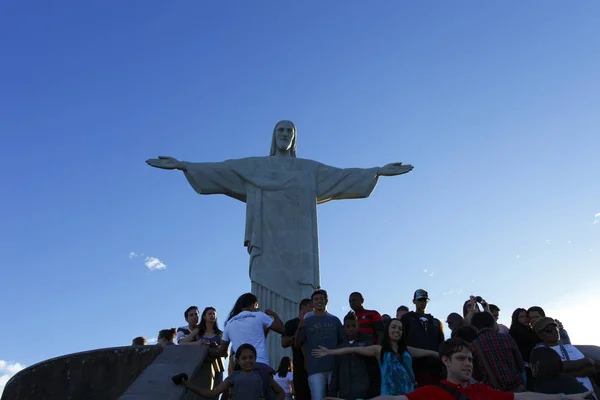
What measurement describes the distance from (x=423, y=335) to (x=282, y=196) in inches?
284

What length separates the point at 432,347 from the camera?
7113 mm

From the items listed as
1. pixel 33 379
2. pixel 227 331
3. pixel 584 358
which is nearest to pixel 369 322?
pixel 227 331

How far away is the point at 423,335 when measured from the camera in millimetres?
7133

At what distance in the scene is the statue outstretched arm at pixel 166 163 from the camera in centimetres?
1369

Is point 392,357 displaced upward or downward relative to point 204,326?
downward

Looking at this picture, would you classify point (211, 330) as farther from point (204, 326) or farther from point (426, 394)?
point (426, 394)

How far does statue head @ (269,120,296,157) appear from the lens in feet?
48.4

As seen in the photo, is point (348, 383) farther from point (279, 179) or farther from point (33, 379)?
point (279, 179)

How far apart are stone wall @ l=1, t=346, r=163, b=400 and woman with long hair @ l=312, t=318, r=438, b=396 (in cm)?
214

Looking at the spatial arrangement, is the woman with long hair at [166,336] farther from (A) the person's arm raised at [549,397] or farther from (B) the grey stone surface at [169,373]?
(A) the person's arm raised at [549,397]

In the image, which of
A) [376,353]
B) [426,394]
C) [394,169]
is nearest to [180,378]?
[376,353]

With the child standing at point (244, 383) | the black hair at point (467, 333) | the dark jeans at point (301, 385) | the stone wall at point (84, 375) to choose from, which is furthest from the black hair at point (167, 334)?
the black hair at point (467, 333)

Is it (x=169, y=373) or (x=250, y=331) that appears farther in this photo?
(x=250, y=331)

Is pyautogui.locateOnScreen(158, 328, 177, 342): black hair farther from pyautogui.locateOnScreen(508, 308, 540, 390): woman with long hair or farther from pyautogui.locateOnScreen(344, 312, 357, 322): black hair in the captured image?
pyautogui.locateOnScreen(508, 308, 540, 390): woman with long hair
